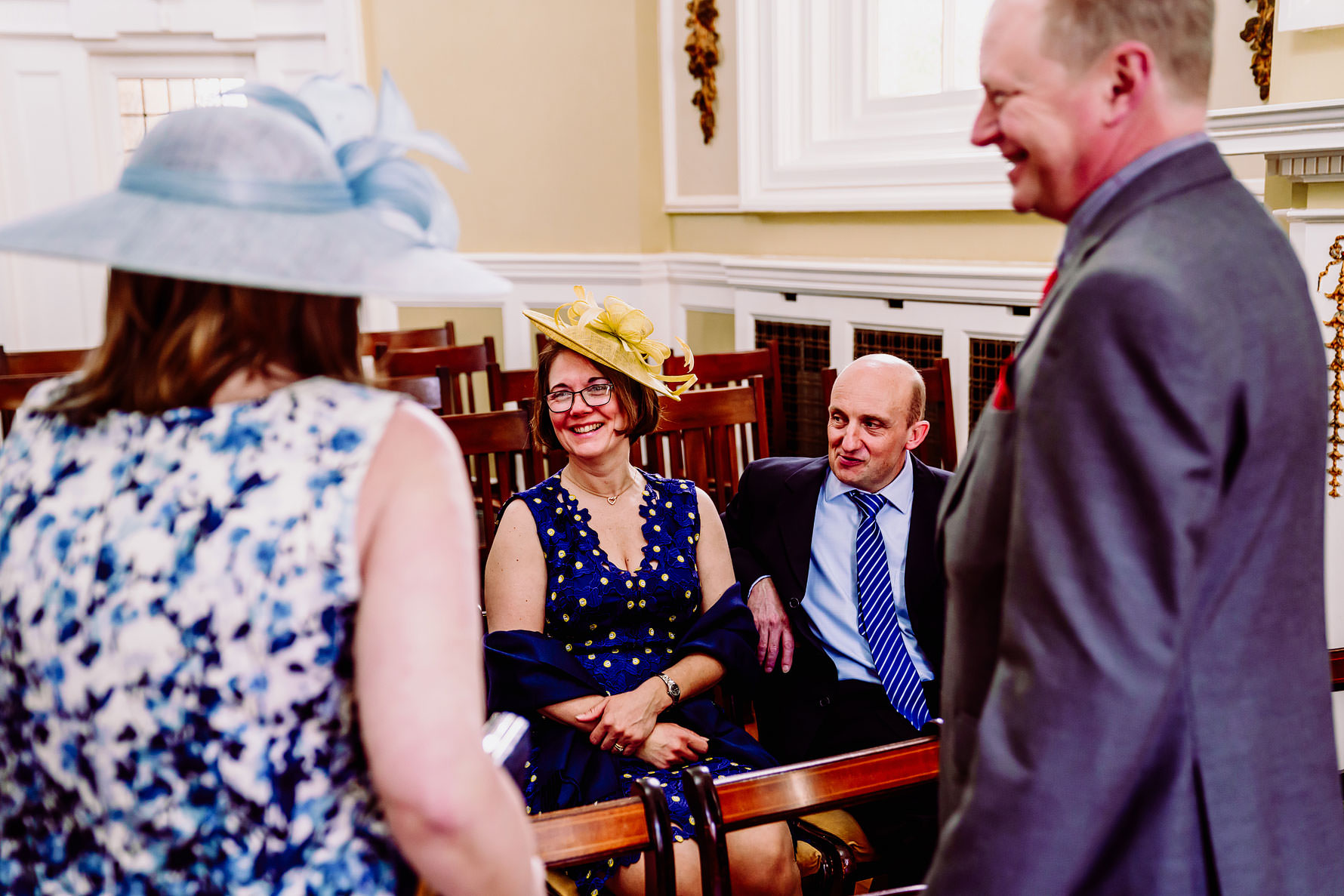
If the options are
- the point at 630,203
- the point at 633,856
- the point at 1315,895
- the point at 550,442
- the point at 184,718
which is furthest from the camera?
the point at 630,203

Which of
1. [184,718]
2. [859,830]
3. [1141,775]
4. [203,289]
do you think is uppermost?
[203,289]

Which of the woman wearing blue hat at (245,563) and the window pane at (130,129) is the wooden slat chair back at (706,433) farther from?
the window pane at (130,129)

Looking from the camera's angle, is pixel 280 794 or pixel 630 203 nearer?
pixel 280 794

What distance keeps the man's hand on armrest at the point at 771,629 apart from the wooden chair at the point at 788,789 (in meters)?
0.90

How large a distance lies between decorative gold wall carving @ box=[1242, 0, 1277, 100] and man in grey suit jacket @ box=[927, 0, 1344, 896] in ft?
8.20

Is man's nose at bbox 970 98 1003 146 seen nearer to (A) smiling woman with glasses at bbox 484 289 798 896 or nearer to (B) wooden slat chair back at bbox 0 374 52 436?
(A) smiling woman with glasses at bbox 484 289 798 896

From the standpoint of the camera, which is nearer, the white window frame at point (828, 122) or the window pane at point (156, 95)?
the white window frame at point (828, 122)

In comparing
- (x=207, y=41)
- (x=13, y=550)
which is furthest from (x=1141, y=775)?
(x=207, y=41)

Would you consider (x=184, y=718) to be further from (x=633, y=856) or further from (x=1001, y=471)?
(x=633, y=856)

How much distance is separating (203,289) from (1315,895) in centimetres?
102

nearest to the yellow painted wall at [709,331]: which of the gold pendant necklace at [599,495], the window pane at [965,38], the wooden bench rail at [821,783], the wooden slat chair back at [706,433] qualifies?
the window pane at [965,38]

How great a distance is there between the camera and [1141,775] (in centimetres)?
90

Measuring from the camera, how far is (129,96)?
578 centimetres

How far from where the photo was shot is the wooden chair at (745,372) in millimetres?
3578
